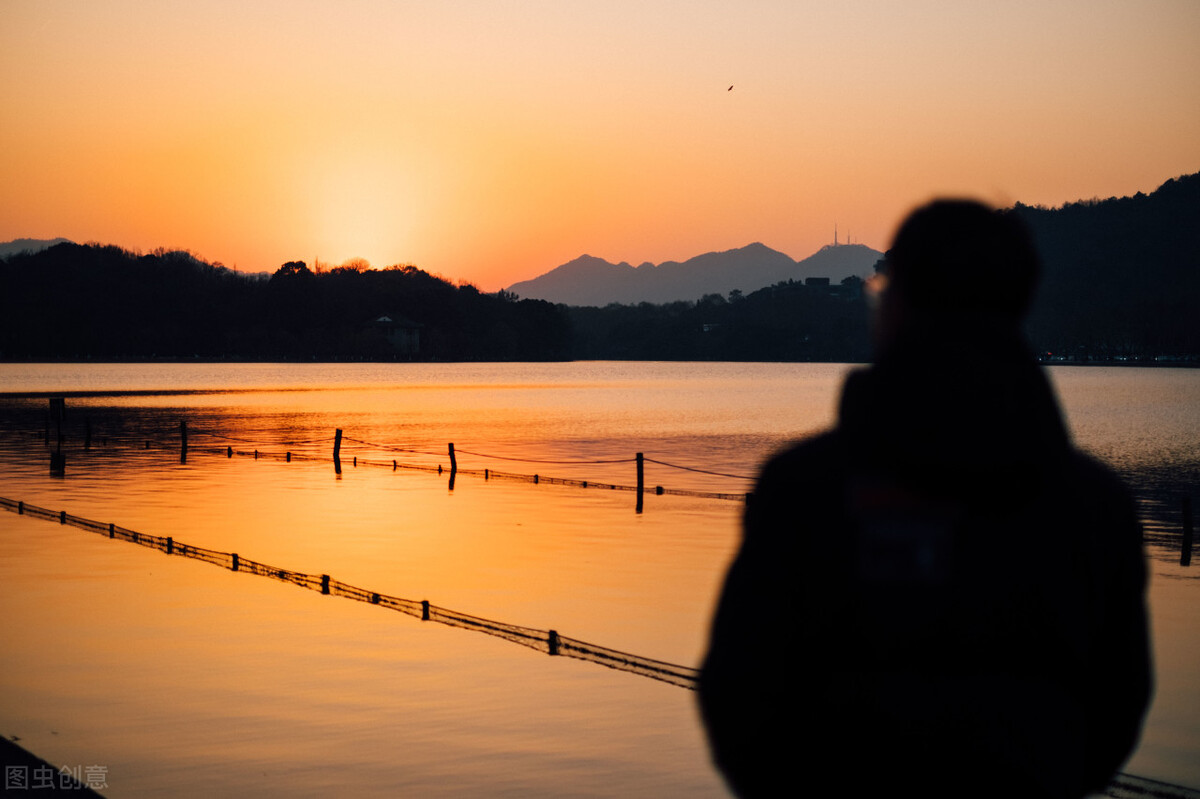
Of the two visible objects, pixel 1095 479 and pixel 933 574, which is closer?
pixel 933 574

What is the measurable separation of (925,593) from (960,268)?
2.15ft

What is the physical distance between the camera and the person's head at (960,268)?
7.61ft

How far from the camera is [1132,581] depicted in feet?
7.88

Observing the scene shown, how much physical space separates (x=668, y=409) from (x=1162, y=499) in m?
67.4

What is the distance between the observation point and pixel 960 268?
91.4 inches

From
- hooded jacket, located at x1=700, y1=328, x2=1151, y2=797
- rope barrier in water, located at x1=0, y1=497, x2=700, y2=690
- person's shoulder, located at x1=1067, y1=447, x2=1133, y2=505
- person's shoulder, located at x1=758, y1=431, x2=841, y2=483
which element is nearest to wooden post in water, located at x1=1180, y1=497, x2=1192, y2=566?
rope barrier in water, located at x1=0, y1=497, x2=700, y2=690

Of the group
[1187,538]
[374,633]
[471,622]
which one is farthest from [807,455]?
[1187,538]

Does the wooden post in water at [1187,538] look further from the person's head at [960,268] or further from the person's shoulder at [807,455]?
the person's shoulder at [807,455]

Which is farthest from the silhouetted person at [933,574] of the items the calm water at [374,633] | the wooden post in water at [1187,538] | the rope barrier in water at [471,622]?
the wooden post in water at [1187,538]

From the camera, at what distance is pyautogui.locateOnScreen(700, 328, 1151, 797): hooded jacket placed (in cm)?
221

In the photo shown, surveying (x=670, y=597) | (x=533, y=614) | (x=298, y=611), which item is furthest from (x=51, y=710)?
(x=670, y=597)

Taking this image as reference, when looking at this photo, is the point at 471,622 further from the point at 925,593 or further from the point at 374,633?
the point at 925,593

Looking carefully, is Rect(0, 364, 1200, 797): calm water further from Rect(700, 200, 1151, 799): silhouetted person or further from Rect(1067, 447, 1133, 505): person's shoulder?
Rect(1067, 447, 1133, 505): person's shoulder

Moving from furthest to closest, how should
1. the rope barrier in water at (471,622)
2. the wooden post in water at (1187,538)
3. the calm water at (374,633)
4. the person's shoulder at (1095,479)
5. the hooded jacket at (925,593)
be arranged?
1. the wooden post in water at (1187,538)
2. the rope barrier in water at (471,622)
3. the calm water at (374,633)
4. the person's shoulder at (1095,479)
5. the hooded jacket at (925,593)
